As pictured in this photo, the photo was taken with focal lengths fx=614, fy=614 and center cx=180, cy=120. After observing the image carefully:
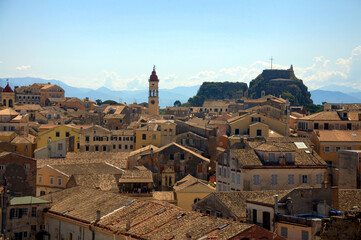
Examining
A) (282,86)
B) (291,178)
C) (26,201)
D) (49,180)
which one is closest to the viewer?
(26,201)

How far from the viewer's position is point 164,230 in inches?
1387

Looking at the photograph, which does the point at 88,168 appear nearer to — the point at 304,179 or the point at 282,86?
the point at 304,179

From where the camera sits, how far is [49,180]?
63.3m

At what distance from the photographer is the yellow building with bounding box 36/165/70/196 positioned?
6234 cm

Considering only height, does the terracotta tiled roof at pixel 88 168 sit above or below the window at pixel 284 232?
above

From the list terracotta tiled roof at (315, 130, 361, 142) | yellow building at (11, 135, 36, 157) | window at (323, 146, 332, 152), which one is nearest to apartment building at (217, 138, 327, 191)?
window at (323, 146, 332, 152)

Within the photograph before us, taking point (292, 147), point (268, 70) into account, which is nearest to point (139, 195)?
point (292, 147)

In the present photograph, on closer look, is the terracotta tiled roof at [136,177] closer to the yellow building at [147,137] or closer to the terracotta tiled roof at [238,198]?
the terracotta tiled roof at [238,198]

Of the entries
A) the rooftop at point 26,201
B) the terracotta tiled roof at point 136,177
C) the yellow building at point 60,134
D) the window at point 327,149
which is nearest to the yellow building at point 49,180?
the terracotta tiled roof at point 136,177

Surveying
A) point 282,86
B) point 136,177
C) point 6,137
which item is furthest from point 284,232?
point 282,86

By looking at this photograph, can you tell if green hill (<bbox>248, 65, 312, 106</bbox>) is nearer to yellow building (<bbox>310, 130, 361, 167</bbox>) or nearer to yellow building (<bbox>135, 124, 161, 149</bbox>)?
yellow building (<bbox>135, 124, 161, 149</bbox>)

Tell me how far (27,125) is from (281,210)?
7292cm

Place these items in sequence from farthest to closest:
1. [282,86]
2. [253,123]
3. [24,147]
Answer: [282,86] < [24,147] < [253,123]

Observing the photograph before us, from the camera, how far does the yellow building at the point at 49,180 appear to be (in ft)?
205
